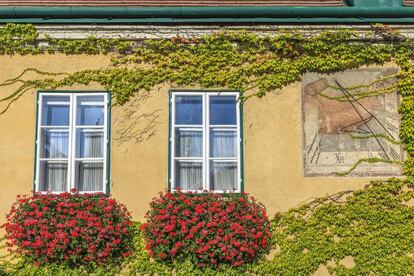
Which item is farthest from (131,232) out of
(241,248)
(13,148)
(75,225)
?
(13,148)

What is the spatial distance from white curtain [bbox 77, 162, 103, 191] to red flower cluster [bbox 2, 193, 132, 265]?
36 cm

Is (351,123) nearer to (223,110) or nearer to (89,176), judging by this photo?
(223,110)

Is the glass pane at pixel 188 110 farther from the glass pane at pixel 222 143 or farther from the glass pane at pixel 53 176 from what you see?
the glass pane at pixel 53 176

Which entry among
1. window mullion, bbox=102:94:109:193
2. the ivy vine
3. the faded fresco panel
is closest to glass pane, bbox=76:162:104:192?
window mullion, bbox=102:94:109:193

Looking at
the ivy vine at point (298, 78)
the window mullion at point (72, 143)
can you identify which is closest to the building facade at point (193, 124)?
the window mullion at point (72, 143)

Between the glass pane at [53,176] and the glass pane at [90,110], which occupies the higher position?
the glass pane at [90,110]

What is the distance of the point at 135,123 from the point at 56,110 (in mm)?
1358

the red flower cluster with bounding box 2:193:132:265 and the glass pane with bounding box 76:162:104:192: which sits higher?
the glass pane with bounding box 76:162:104:192

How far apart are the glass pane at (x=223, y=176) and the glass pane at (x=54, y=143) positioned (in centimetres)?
244

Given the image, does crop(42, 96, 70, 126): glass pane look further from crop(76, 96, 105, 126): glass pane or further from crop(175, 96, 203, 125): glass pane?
crop(175, 96, 203, 125): glass pane

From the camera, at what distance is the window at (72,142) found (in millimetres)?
9336

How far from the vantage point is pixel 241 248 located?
8680 millimetres

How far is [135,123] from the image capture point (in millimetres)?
9430

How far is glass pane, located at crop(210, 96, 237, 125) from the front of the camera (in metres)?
9.57
